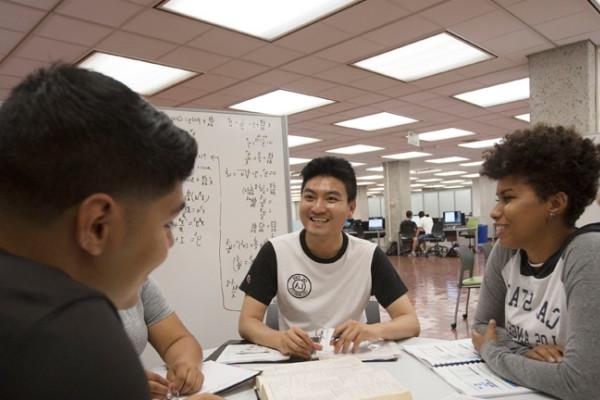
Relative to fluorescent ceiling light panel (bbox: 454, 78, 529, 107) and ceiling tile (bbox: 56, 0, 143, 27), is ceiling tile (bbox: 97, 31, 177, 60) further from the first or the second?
fluorescent ceiling light panel (bbox: 454, 78, 529, 107)

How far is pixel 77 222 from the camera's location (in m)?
0.51

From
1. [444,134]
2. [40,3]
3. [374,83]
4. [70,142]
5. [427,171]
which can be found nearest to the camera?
[70,142]

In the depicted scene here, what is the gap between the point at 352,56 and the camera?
421 centimetres

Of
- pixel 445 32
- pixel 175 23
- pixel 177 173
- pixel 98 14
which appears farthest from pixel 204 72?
pixel 177 173

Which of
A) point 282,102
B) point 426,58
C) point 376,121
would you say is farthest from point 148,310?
point 376,121

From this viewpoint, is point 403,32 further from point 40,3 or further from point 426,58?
Result: point 40,3

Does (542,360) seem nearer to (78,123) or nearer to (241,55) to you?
(78,123)

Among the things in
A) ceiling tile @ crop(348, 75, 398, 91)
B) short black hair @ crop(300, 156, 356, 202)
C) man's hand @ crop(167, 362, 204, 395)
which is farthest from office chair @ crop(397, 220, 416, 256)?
man's hand @ crop(167, 362, 204, 395)

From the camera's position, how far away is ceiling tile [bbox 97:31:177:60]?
3.57m

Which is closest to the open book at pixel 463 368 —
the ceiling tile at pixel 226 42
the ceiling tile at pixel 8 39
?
the ceiling tile at pixel 226 42

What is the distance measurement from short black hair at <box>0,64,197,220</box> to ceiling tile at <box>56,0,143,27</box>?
2.93m

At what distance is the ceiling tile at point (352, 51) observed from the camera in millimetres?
3887

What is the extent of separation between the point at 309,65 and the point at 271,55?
1.55 ft

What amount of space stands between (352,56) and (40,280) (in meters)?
4.11
